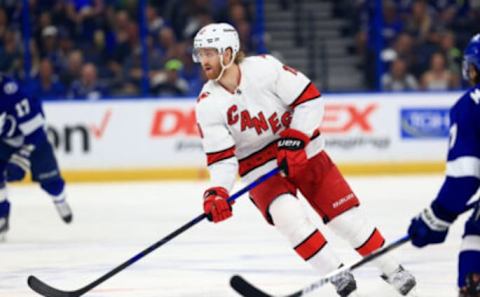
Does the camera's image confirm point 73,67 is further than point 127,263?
Yes

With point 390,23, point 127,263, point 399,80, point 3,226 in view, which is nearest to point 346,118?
point 399,80

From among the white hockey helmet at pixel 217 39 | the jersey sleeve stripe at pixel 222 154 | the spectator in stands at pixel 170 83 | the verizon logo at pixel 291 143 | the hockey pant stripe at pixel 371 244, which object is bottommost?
the spectator in stands at pixel 170 83

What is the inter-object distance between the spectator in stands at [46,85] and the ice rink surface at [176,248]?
4.71ft

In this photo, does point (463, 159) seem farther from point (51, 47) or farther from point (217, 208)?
point (51, 47)

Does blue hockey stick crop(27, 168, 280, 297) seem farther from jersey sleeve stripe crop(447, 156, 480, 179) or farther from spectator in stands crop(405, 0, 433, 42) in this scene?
spectator in stands crop(405, 0, 433, 42)

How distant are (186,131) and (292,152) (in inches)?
301

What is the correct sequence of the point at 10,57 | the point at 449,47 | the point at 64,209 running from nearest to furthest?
the point at 64,209 < the point at 10,57 < the point at 449,47

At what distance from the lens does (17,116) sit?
827cm

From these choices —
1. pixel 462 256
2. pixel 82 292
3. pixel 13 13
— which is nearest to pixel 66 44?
pixel 13 13

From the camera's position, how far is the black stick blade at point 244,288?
5.00 meters

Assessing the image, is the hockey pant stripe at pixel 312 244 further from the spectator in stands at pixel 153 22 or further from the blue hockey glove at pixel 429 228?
the spectator in stands at pixel 153 22

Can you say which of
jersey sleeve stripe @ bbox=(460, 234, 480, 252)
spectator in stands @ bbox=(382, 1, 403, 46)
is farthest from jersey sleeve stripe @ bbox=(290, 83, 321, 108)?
spectator in stands @ bbox=(382, 1, 403, 46)

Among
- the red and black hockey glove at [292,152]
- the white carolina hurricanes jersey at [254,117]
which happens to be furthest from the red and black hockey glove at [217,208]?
the red and black hockey glove at [292,152]

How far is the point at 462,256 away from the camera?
422 cm
